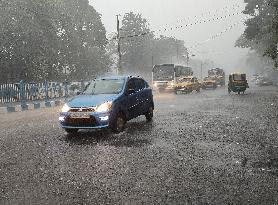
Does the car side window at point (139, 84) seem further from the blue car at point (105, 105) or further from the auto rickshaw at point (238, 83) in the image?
the auto rickshaw at point (238, 83)

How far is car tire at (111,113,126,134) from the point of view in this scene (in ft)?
35.3

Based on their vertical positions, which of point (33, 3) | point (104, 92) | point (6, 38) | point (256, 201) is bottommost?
A: point (256, 201)

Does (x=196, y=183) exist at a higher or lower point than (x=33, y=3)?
lower

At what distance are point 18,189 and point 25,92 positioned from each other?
25198 mm

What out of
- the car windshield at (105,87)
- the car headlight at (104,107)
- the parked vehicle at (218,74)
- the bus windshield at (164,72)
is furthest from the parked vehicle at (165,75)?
the car headlight at (104,107)

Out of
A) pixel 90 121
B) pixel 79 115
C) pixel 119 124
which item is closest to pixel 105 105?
pixel 90 121

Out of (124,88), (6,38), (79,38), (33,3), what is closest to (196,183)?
(124,88)

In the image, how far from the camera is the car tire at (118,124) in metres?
10.8

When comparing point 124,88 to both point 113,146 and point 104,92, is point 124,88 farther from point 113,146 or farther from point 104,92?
point 113,146

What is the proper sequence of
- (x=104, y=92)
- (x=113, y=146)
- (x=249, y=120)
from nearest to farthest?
(x=113, y=146), (x=104, y=92), (x=249, y=120)

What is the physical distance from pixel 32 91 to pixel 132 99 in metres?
20.1

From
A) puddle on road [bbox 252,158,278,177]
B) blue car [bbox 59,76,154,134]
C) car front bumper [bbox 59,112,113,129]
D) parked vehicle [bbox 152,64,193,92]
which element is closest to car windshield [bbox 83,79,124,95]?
blue car [bbox 59,76,154,134]

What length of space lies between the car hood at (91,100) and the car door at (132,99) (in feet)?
2.42

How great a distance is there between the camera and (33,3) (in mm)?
45938
